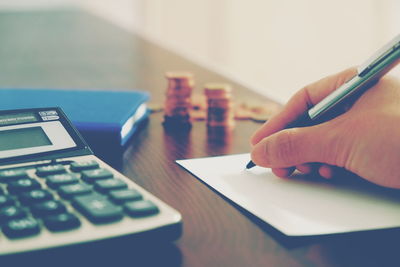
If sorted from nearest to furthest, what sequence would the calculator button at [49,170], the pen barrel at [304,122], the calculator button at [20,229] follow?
the calculator button at [20,229]
the calculator button at [49,170]
the pen barrel at [304,122]

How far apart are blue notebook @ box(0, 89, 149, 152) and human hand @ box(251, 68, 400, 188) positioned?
18 cm

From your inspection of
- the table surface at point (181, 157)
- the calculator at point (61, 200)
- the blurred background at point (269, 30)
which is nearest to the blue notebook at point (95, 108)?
the table surface at point (181, 157)

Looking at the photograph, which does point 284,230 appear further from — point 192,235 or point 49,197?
point 49,197

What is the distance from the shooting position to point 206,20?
341 centimetres

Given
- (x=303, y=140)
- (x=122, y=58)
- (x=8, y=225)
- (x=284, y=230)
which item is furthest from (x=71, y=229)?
(x=122, y=58)

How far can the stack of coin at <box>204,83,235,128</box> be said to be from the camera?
2.58 ft

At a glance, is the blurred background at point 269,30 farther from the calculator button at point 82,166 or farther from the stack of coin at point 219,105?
the calculator button at point 82,166

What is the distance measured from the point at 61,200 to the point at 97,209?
43 millimetres

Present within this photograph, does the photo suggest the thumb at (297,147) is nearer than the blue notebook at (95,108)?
Yes

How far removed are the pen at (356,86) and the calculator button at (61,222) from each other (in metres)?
0.27

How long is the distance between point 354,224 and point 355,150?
0.31 ft

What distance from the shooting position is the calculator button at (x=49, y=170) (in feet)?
1.42

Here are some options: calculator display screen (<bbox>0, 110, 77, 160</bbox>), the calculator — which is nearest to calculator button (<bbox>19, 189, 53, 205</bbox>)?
the calculator

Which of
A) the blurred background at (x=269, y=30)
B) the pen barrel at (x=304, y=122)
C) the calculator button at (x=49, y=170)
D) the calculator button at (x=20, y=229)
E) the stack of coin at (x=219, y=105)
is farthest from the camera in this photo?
the blurred background at (x=269, y=30)
